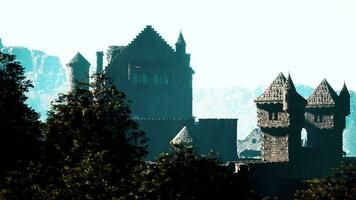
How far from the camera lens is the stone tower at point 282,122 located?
96625mm

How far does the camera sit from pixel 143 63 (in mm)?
135125

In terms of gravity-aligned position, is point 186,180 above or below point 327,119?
below

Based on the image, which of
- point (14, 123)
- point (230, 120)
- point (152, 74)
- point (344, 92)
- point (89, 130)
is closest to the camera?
point (89, 130)

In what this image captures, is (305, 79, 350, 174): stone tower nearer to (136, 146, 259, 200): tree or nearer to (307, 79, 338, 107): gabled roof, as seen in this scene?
(307, 79, 338, 107): gabled roof

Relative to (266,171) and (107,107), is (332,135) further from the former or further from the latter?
(107,107)

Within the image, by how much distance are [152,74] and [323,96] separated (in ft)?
116

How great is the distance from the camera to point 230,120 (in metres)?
126

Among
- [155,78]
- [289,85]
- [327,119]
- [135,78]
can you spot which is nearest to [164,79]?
[155,78]

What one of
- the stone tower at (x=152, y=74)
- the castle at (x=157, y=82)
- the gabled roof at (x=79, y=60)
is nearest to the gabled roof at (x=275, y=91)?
the castle at (x=157, y=82)

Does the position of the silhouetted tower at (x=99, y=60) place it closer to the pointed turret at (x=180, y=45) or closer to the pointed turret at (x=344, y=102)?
the pointed turret at (x=180, y=45)

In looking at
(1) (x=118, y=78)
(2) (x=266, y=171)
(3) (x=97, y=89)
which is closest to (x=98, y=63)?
(1) (x=118, y=78)

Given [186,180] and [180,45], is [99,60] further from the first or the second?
[186,180]

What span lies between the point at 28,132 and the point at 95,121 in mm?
4340

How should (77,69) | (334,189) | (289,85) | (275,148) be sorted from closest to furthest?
(334,189) → (275,148) → (289,85) → (77,69)
